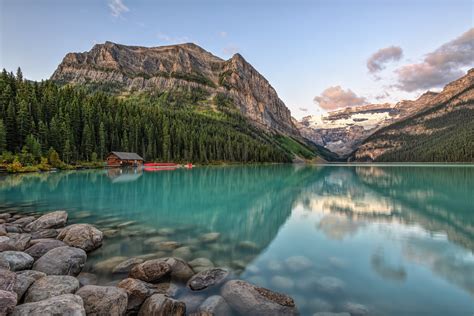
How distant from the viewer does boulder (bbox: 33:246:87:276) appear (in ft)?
34.1

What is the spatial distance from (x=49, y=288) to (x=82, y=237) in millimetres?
6232

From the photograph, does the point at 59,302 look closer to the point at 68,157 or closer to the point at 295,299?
the point at 295,299

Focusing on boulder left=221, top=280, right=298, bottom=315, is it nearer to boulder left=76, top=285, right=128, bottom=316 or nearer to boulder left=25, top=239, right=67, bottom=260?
boulder left=76, top=285, right=128, bottom=316

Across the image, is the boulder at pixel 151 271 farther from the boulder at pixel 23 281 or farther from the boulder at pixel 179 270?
the boulder at pixel 23 281

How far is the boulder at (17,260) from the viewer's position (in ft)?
32.8

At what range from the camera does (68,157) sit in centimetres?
7762

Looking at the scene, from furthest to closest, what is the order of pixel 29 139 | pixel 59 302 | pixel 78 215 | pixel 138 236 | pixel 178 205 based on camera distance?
1. pixel 29 139
2. pixel 178 205
3. pixel 78 215
4. pixel 138 236
5. pixel 59 302

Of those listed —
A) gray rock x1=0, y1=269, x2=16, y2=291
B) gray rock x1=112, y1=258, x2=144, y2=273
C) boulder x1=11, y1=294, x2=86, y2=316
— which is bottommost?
gray rock x1=112, y1=258, x2=144, y2=273

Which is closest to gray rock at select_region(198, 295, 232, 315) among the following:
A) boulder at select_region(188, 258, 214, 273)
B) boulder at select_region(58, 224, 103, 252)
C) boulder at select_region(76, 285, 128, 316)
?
boulder at select_region(76, 285, 128, 316)

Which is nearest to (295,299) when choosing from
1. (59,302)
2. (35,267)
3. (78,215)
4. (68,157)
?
(59,302)

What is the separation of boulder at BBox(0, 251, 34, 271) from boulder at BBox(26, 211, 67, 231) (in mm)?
6806

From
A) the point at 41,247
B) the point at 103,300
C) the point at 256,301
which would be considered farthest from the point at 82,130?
the point at 256,301

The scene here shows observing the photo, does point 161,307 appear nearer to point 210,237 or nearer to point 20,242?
point 210,237

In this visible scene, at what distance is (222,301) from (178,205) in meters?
20.4
